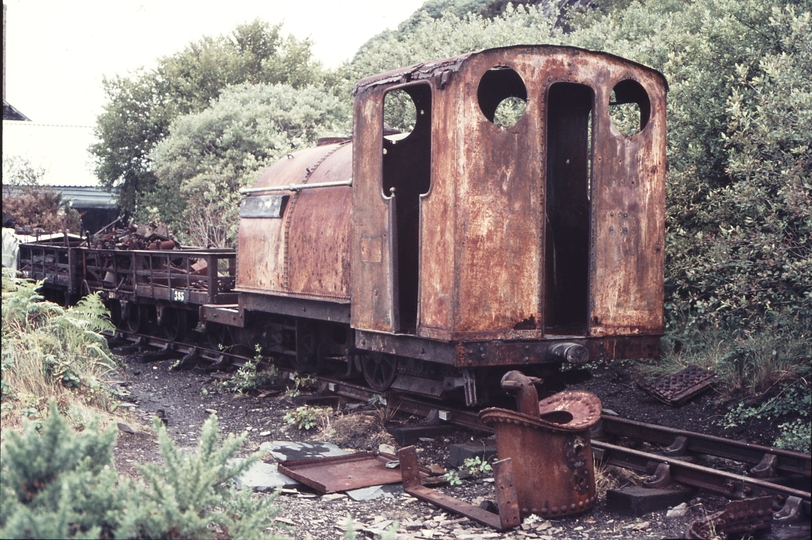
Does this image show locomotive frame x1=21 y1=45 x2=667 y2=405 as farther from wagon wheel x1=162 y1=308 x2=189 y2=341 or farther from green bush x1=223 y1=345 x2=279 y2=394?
wagon wheel x1=162 y1=308 x2=189 y2=341

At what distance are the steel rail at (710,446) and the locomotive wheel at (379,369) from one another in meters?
2.16

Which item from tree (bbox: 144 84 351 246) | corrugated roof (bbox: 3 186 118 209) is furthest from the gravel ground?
corrugated roof (bbox: 3 186 118 209)

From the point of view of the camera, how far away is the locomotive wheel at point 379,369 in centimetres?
789

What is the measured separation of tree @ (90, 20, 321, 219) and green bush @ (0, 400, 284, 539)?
2945cm

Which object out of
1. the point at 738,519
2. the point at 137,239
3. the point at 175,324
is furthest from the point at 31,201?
the point at 738,519

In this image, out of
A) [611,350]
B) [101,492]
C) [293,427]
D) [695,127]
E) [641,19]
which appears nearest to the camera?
[101,492]

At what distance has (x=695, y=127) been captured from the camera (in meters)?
9.67

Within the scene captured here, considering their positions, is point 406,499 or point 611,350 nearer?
point 406,499

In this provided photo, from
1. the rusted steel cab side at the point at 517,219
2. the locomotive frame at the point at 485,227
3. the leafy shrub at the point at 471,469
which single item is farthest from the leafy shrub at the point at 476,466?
the rusted steel cab side at the point at 517,219

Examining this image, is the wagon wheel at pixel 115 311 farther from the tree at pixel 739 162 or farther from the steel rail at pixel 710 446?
the steel rail at pixel 710 446

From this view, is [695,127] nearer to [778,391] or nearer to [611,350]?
[778,391]

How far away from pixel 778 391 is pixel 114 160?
30604mm

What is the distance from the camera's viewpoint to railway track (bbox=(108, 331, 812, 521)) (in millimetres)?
4875

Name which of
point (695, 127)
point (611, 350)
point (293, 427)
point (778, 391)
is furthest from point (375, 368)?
point (695, 127)
